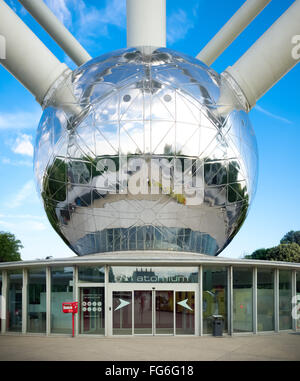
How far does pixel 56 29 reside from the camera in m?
18.6

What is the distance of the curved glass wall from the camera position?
1430 cm

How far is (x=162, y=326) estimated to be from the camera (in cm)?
1460

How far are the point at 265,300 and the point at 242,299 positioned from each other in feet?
3.47

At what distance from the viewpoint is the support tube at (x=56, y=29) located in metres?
18.3

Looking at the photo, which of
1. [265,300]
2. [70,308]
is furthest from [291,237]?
[70,308]

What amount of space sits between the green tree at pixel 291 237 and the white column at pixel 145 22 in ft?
194

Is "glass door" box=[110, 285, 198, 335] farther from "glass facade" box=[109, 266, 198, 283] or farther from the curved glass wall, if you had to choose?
the curved glass wall

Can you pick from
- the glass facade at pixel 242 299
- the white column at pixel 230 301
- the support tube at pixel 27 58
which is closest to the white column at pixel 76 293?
the white column at pixel 230 301

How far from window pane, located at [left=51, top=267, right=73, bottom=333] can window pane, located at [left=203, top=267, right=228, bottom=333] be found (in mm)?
4357

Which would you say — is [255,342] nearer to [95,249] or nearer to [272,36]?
[95,249]

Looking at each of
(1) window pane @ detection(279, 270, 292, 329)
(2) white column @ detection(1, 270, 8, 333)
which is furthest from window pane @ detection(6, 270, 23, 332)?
(1) window pane @ detection(279, 270, 292, 329)

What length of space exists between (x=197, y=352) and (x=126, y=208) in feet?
15.3

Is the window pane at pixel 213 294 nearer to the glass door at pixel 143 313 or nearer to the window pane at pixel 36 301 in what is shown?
the glass door at pixel 143 313

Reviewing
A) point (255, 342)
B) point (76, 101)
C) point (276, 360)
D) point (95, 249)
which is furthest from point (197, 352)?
point (76, 101)
